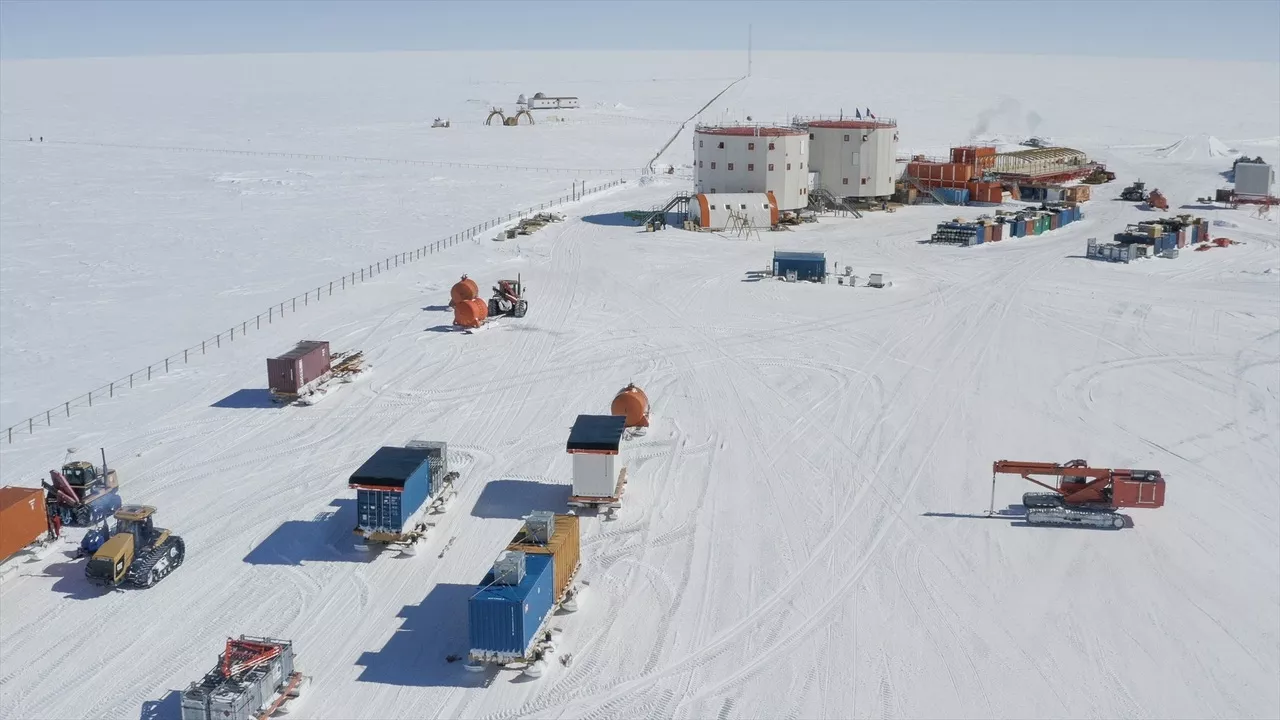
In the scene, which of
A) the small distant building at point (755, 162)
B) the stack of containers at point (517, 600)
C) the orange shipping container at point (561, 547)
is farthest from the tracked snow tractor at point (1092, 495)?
the small distant building at point (755, 162)

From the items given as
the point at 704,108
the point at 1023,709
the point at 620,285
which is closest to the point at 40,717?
the point at 1023,709

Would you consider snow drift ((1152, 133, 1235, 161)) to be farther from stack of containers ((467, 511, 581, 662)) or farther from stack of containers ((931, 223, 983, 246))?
stack of containers ((467, 511, 581, 662))

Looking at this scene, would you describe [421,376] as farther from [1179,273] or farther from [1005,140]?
[1005,140]

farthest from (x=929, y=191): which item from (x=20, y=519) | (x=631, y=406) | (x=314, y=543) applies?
(x=20, y=519)

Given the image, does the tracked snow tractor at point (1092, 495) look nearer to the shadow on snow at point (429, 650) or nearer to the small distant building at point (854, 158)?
the shadow on snow at point (429, 650)

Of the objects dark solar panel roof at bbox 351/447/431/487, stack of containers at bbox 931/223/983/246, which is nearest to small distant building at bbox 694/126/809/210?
stack of containers at bbox 931/223/983/246

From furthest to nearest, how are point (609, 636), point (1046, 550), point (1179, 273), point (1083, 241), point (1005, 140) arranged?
point (1005, 140), point (1083, 241), point (1179, 273), point (1046, 550), point (609, 636)
